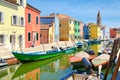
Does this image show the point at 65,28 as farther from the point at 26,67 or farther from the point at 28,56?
the point at 26,67

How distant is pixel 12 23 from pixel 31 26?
6.55 m

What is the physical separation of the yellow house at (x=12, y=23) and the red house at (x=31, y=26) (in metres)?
1.42

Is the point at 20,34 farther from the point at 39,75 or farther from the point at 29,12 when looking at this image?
the point at 39,75

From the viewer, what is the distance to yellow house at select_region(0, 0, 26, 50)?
2756cm

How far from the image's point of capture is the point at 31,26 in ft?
119

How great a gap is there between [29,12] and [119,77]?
2393 cm

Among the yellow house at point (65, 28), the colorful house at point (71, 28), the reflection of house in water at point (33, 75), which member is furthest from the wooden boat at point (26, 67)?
the colorful house at point (71, 28)

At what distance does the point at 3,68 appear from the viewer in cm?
2017

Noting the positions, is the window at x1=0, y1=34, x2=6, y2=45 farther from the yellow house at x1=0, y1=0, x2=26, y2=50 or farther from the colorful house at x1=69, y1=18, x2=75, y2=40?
the colorful house at x1=69, y1=18, x2=75, y2=40

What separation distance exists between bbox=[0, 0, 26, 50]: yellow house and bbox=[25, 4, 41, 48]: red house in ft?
4.66

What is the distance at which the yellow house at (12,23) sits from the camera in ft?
90.4

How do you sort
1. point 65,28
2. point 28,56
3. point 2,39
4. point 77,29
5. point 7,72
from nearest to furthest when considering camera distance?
point 7,72, point 28,56, point 2,39, point 65,28, point 77,29

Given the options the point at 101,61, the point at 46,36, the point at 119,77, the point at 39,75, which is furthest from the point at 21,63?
the point at 46,36

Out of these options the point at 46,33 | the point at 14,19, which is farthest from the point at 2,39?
the point at 46,33
